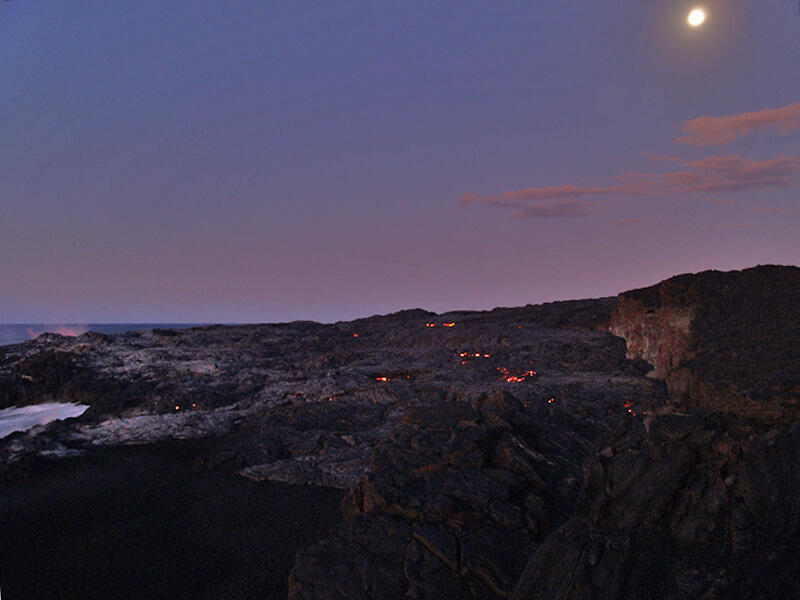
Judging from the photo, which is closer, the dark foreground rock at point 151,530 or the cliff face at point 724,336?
the cliff face at point 724,336

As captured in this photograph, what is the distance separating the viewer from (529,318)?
35.4 metres

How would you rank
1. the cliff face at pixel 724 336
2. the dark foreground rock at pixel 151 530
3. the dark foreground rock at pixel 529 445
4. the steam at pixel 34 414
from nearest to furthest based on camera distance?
1. the dark foreground rock at pixel 529 445
2. the cliff face at pixel 724 336
3. the dark foreground rock at pixel 151 530
4. the steam at pixel 34 414

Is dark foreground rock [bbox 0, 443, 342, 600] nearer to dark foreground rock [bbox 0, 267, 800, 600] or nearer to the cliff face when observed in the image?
dark foreground rock [bbox 0, 267, 800, 600]

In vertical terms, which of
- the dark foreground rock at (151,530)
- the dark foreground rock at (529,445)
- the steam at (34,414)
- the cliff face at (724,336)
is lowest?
the dark foreground rock at (151,530)

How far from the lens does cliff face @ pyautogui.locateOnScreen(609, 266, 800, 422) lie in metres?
7.69

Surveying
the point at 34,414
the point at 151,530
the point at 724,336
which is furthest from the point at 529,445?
the point at 34,414

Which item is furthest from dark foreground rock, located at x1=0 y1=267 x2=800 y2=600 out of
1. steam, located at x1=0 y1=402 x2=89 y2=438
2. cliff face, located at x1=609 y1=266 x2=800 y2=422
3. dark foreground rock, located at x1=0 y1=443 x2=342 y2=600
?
steam, located at x1=0 y1=402 x2=89 y2=438

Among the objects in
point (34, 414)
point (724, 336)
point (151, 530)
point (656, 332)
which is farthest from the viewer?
point (34, 414)

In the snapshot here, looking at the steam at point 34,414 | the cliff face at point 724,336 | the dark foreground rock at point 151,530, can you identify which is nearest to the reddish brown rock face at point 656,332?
the cliff face at point 724,336

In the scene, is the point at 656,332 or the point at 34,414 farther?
the point at 34,414

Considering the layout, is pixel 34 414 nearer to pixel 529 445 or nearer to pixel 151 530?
pixel 151 530

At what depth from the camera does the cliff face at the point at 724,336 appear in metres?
7.69

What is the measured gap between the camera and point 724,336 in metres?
15.1

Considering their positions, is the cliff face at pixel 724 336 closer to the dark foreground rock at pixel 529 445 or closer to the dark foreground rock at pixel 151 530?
the dark foreground rock at pixel 529 445
